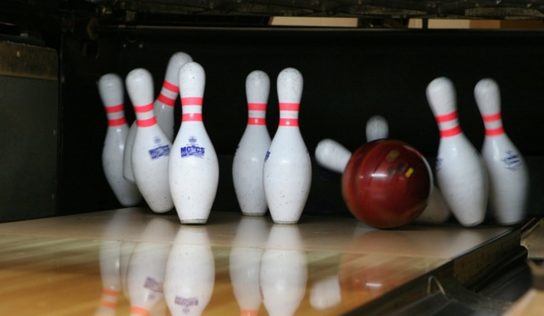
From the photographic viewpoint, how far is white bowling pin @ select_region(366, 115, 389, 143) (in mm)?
2895

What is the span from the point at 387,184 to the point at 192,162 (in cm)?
49

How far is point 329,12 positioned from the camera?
9.82ft

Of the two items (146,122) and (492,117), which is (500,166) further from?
(146,122)

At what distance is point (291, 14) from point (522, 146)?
79 cm

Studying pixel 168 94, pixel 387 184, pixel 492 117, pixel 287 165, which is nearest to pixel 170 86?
pixel 168 94

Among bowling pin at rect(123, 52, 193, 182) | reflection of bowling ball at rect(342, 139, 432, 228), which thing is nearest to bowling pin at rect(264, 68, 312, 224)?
reflection of bowling ball at rect(342, 139, 432, 228)

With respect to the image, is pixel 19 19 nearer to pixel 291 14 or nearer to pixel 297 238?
pixel 291 14

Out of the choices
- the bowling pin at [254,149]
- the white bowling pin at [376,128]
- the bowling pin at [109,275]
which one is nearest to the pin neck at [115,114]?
the bowling pin at [254,149]

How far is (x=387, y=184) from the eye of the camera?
2.48 m

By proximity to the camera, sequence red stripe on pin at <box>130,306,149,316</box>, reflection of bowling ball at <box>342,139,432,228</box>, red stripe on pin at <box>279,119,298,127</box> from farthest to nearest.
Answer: red stripe on pin at <box>279,119,298,127</box> < reflection of bowling ball at <box>342,139,432,228</box> < red stripe on pin at <box>130,306,149,316</box>

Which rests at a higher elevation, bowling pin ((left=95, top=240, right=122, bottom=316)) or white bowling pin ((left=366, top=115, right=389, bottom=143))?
white bowling pin ((left=366, top=115, right=389, bottom=143))

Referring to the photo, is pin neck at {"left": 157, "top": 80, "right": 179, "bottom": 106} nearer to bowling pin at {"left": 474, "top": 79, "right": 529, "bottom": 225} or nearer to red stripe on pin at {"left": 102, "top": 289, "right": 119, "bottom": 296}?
bowling pin at {"left": 474, "top": 79, "right": 529, "bottom": 225}

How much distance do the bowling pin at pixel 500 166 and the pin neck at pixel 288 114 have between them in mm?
487

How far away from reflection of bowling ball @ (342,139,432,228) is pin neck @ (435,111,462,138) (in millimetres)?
127
